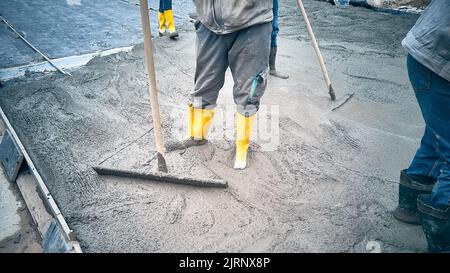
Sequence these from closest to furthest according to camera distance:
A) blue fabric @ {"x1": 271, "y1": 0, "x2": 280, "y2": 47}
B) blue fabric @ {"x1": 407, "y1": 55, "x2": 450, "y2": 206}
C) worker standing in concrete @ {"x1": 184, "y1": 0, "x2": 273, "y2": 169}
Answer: blue fabric @ {"x1": 407, "y1": 55, "x2": 450, "y2": 206}, worker standing in concrete @ {"x1": 184, "y1": 0, "x2": 273, "y2": 169}, blue fabric @ {"x1": 271, "y1": 0, "x2": 280, "y2": 47}

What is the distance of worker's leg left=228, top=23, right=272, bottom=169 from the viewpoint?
7.73ft

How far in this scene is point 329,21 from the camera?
22.5 feet

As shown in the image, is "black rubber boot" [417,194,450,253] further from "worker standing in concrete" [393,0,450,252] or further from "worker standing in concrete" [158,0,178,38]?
"worker standing in concrete" [158,0,178,38]

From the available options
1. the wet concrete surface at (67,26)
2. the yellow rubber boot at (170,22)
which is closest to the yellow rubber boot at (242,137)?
the yellow rubber boot at (170,22)

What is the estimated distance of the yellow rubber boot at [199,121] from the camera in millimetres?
2819

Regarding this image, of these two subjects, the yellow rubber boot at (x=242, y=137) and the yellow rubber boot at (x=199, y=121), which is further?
the yellow rubber boot at (x=199, y=121)

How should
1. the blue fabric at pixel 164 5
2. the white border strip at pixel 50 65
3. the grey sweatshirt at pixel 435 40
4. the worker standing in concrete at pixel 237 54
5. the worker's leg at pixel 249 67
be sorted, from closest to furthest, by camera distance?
the grey sweatshirt at pixel 435 40 < the worker standing in concrete at pixel 237 54 < the worker's leg at pixel 249 67 < the white border strip at pixel 50 65 < the blue fabric at pixel 164 5

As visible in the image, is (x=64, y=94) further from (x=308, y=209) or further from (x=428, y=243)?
(x=428, y=243)

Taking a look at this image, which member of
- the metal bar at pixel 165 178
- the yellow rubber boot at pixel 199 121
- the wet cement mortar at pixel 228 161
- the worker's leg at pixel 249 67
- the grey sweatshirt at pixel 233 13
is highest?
the grey sweatshirt at pixel 233 13

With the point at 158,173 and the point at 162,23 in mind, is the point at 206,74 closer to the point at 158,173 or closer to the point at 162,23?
the point at 158,173

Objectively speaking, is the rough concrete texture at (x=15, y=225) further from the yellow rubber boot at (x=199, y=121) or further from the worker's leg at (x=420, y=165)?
the worker's leg at (x=420, y=165)

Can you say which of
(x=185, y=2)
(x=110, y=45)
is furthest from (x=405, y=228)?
(x=185, y=2)

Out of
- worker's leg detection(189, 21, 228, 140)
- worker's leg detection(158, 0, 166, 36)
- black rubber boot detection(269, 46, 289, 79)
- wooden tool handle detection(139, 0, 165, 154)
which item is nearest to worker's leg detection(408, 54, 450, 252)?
worker's leg detection(189, 21, 228, 140)

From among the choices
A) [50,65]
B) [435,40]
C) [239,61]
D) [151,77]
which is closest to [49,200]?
[151,77]
